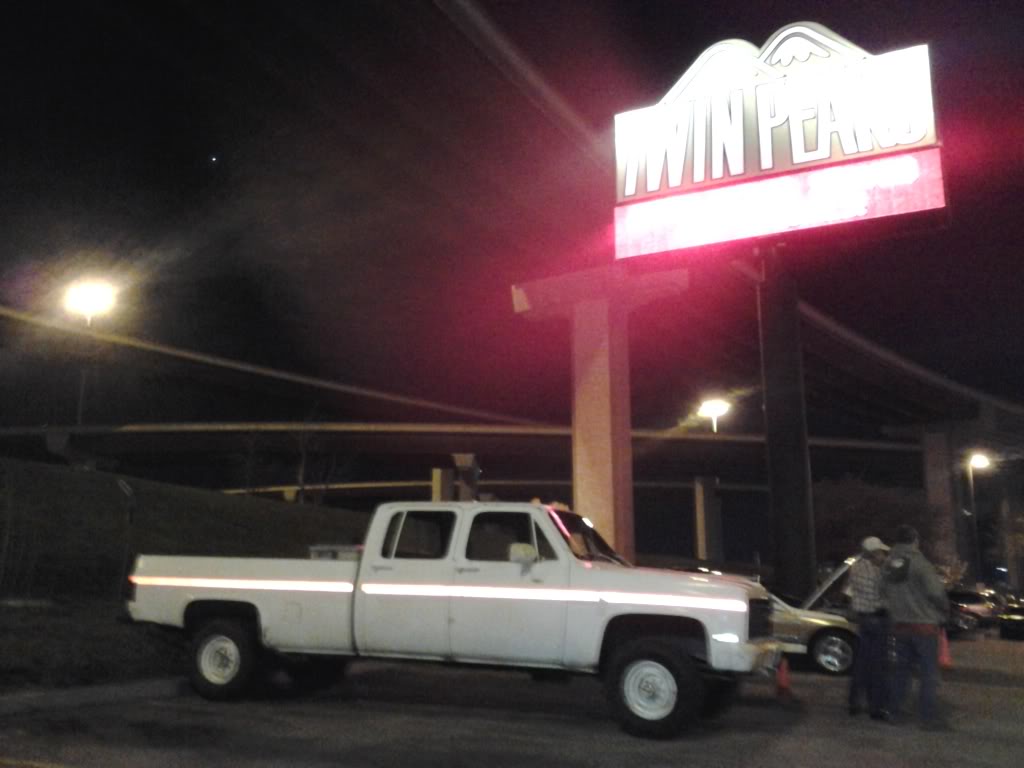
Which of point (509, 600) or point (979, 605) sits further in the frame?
point (979, 605)

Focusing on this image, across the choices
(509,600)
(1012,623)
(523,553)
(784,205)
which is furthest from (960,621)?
(523,553)

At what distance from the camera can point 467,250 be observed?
21.4 meters

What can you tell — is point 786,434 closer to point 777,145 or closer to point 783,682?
point 777,145

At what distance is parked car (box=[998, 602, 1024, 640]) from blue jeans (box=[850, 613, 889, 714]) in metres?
17.6

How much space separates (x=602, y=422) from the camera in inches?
837

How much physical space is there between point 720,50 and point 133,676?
14080 mm

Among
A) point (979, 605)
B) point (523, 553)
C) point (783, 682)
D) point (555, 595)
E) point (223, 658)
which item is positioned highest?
point (523, 553)

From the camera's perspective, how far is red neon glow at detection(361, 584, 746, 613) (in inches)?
347

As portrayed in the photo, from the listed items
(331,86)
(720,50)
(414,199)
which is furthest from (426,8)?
(720,50)

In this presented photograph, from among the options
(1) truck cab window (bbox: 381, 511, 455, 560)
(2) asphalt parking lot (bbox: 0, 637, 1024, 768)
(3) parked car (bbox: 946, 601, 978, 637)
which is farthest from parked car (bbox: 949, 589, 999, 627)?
(1) truck cab window (bbox: 381, 511, 455, 560)

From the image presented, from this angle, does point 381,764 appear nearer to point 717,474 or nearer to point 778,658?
point 778,658

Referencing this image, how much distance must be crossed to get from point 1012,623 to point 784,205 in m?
14.2

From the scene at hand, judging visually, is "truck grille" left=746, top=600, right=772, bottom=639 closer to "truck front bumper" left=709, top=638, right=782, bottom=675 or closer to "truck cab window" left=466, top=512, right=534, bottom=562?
"truck front bumper" left=709, top=638, right=782, bottom=675

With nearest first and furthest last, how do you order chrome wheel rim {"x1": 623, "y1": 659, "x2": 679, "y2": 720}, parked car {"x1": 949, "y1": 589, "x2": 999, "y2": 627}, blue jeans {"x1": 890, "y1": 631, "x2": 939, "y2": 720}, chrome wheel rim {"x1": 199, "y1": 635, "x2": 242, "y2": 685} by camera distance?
1. chrome wheel rim {"x1": 623, "y1": 659, "x2": 679, "y2": 720}
2. blue jeans {"x1": 890, "y1": 631, "x2": 939, "y2": 720}
3. chrome wheel rim {"x1": 199, "y1": 635, "x2": 242, "y2": 685}
4. parked car {"x1": 949, "y1": 589, "x2": 999, "y2": 627}
